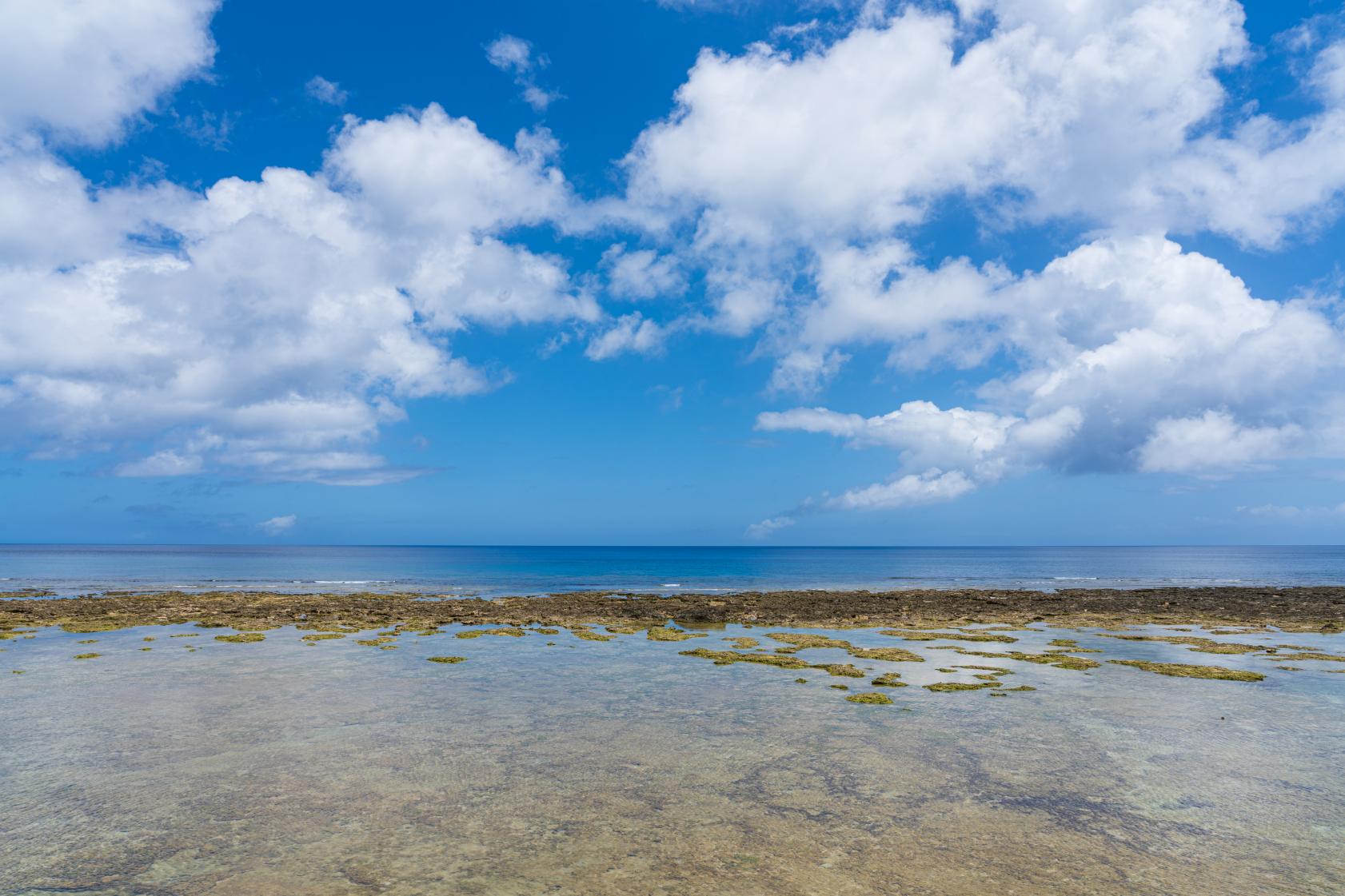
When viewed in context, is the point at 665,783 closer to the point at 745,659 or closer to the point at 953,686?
the point at 953,686

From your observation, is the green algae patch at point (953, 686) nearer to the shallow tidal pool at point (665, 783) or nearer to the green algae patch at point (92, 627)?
the shallow tidal pool at point (665, 783)

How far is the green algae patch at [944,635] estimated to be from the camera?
97.9ft

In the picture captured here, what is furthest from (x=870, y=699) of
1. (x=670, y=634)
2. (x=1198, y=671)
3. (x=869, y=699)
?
(x=670, y=634)

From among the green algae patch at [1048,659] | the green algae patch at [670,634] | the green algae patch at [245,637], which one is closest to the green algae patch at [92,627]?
the green algae patch at [245,637]

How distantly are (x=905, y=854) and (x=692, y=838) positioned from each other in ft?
8.80

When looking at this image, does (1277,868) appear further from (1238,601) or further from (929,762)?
(1238,601)

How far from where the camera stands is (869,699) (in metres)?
17.7

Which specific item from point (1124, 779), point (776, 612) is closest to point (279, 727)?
point (1124, 779)

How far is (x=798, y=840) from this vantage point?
9.27 meters

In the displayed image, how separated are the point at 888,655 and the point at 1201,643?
44.6ft

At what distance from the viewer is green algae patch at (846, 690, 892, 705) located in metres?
17.4

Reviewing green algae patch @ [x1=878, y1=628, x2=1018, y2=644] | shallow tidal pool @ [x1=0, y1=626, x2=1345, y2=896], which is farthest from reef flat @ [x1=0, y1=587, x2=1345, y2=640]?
shallow tidal pool @ [x1=0, y1=626, x2=1345, y2=896]

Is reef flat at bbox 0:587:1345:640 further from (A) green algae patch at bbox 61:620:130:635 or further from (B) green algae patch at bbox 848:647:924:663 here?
(B) green algae patch at bbox 848:647:924:663

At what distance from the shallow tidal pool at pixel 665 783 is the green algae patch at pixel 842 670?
16cm
